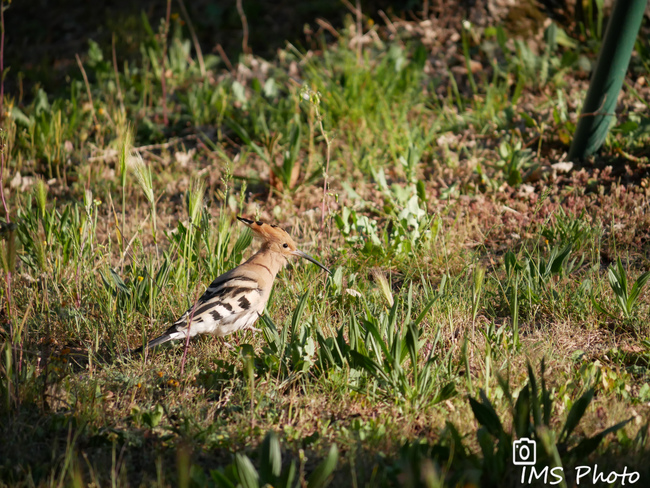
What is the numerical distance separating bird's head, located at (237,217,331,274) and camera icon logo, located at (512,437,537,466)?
1.68m

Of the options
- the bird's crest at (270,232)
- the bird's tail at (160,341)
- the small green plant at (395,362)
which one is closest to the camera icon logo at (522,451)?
the small green plant at (395,362)

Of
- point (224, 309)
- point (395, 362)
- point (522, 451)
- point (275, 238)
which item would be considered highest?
point (275, 238)

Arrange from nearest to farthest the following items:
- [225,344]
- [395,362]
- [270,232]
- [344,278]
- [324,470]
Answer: [324,470], [395,362], [225,344], [270,232], [344,278]

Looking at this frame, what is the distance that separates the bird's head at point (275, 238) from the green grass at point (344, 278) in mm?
93

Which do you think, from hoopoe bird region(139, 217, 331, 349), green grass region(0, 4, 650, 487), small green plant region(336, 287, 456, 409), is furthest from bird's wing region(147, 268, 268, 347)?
small green plant region(336, 287, 456, 409)

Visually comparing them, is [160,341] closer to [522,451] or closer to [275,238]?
[275,238]

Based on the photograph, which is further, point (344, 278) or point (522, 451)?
point (344, 278)

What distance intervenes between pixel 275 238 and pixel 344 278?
19.5 inches

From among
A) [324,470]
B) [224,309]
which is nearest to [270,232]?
[224,309]

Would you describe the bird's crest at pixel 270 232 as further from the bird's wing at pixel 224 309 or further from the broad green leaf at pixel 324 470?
the broad green leaf at pixel 324 470

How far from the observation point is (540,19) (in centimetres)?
631

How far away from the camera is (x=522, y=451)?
2.31 meters

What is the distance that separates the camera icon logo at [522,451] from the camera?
2299 millimetres

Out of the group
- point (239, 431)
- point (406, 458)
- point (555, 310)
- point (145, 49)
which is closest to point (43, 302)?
point (239, 431)
